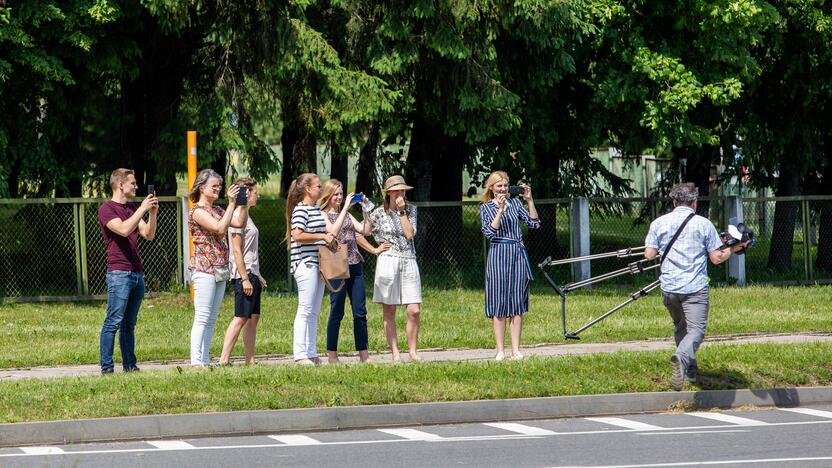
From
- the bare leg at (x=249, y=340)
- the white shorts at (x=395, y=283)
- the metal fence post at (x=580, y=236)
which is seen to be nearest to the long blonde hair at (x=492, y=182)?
the white shorts at (x=395, y=283)

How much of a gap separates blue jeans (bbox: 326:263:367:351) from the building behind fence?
8400 millimetres

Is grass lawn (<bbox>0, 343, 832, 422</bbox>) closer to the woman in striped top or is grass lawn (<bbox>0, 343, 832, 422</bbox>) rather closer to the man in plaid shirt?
the man in plaid shirt

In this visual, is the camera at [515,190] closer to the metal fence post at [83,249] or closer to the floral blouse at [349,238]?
the floral blouse at [349,238]

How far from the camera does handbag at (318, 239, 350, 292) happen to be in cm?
1308

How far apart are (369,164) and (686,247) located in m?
18.4

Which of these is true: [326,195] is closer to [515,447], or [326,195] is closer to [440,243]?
[515,447]

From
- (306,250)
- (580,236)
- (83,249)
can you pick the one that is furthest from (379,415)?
(580,236)

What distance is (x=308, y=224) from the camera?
42.6 feet

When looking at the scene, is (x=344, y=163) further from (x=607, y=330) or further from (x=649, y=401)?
(x=649, y=401)

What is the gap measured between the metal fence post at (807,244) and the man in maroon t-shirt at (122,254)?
51.8 feet

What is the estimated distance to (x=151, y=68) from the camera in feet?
78.9

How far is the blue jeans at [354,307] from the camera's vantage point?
533 inches

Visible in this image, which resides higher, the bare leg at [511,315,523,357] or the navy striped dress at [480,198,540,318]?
the navy striped dress at [480,198,540,318]

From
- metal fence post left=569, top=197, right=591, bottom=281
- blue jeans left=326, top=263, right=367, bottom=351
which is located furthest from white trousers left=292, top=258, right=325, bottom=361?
metal fence post left=569, top=197, right=591, bottom=281
